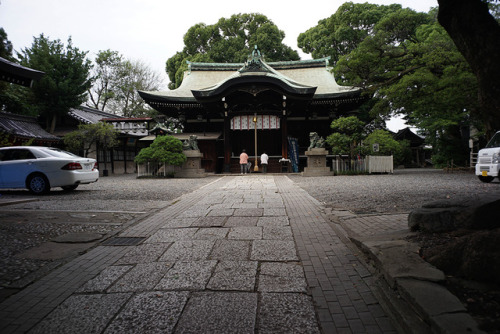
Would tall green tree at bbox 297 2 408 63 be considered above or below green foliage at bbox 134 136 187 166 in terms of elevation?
above

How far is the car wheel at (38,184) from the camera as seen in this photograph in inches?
A: 305

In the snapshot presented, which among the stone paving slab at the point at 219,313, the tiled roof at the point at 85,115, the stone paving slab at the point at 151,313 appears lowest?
the stone paving slab at the point at 151,313

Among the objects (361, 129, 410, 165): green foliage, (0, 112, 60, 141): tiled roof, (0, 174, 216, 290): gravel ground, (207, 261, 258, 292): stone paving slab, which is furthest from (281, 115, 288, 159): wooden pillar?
(0, 112, 60, 141): tiled roof

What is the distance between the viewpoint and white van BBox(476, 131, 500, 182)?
8281mm

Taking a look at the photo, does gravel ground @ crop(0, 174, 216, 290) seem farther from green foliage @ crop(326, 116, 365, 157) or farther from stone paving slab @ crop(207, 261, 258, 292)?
green foliage @ crop(326, 116, 365, 157)

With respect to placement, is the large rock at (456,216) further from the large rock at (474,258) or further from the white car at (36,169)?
the white car at (36,169)

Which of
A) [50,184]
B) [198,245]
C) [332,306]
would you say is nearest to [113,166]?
[50,184]

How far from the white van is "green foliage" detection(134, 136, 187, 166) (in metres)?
12.3

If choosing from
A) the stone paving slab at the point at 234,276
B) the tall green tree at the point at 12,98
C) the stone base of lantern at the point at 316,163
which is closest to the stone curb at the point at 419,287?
the stone paving slab at the point at 234,276

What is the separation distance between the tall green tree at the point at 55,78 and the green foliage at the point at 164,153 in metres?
9.61

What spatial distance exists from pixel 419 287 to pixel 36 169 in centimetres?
925

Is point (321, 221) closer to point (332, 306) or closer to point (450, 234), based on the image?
point (450, 234)

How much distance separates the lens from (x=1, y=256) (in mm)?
2848

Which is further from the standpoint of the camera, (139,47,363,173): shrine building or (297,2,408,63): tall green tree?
(297,2,408,63): tall green tree
